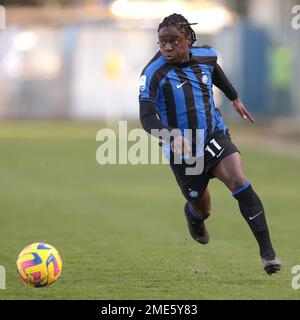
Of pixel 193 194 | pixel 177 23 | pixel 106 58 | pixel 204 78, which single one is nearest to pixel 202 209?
pixel 193 194

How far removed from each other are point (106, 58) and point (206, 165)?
30944mm

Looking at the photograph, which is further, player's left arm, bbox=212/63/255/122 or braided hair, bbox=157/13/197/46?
player's left arm, bbox=212/63/255/122

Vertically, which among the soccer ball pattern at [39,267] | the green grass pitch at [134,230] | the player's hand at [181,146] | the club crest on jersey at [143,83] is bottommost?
the green grass pitch at [134,230]

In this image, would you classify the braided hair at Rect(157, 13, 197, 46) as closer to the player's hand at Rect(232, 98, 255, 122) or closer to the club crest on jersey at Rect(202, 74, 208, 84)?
the club crest on jersey at Rect(202, 74, 208, 84)

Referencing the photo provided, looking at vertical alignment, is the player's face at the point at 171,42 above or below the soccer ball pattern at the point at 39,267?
above

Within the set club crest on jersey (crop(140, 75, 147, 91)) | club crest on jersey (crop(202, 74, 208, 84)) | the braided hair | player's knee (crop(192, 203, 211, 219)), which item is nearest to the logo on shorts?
player's knee (crop(192, 203, 211, 219))

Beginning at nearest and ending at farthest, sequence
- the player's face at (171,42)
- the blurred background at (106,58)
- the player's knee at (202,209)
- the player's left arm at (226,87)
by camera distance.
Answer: the player's face at (171,42) < the player's left arm at (226,87) < the player's knee at (202,209) < the blurred background at (106,58)

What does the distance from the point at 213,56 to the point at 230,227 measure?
12.5 ft

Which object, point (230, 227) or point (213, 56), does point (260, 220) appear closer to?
point (213, 56)

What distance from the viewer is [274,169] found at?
20.8m

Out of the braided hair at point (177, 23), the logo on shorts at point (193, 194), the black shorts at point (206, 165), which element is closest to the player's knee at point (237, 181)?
the black shorts at point (206, 165)

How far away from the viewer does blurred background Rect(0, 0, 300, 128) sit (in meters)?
39.4

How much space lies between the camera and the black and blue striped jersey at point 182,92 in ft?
28.3

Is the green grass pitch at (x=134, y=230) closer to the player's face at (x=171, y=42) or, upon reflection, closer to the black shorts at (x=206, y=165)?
the black shorts at (x=206, y=165)
